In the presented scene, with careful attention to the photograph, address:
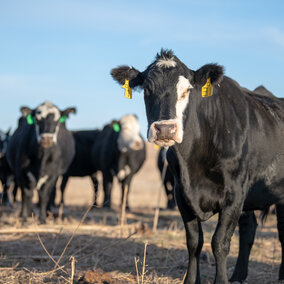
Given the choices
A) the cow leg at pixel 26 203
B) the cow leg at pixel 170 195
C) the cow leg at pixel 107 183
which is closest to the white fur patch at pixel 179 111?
the cow leg at pixel 26 203

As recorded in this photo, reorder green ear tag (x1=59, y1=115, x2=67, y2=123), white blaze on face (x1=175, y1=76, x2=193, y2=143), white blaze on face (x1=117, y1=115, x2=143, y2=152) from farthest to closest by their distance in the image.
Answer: white blaze on face (x1=117, y1=115, x2=143, y2=152) → green ear tag (x1=59, y1=115, x2=67, y2=123) → white blaze on face (x1=175, y1=76, x2=193, y2=143)

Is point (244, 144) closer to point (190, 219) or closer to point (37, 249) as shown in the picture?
point (190, 219)

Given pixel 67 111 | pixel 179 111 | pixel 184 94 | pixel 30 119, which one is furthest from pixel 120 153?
pixel 179 111

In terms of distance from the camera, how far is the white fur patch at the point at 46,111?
1100 centimetres

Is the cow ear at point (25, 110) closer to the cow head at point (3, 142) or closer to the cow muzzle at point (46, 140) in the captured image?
the cow muzzle at point (46, 140)

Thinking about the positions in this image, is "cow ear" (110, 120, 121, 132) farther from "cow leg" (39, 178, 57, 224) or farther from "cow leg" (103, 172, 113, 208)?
"cow leg" (39, 178, 57, 224)

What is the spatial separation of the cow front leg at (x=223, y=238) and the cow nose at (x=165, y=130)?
40.6 inches

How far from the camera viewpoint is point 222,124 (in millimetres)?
5195

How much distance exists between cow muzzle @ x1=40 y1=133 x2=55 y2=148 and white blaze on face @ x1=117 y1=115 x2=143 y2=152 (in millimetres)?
5031

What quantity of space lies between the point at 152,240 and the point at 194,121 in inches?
123

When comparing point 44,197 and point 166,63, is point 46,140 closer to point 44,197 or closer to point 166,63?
point 44,197

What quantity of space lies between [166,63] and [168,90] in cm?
36

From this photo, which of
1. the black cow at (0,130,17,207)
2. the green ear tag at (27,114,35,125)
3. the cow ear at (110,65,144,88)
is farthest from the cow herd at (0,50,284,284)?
the black cow at (0,130,17,207)

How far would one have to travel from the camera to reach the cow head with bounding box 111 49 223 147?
Answer: 4535 millimetres
